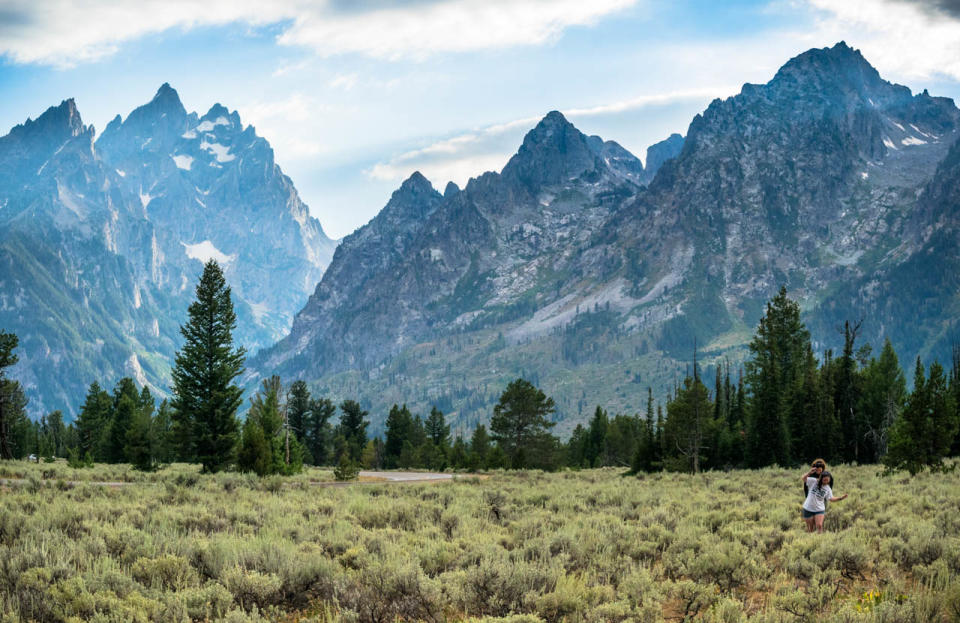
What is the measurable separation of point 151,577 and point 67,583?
119cm

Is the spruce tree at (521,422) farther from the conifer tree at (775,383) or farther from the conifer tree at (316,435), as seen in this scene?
the conifer tree at (316,435)

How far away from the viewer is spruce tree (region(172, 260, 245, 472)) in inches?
1663

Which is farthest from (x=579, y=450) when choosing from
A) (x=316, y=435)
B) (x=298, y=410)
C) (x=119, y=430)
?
(x=119, y=430)

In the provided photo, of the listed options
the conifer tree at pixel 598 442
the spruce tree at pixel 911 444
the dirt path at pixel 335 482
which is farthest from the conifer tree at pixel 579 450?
the spruce tree at pixel 911 444

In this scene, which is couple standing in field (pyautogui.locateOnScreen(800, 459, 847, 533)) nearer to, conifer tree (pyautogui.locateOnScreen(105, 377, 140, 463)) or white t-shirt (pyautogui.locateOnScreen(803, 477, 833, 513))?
white t-shirt (pyautogui.locateOnScreen(803, 477, 833, 513))

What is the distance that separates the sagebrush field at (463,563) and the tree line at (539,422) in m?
19.2

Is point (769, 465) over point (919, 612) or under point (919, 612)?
under

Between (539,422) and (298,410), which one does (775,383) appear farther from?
(298,410)

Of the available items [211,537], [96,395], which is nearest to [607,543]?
[211,537]

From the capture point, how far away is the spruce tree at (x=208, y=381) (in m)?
42.2

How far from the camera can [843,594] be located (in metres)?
10.1

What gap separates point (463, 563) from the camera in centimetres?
1080

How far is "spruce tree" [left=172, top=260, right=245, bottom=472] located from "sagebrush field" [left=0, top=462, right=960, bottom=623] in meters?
25.4

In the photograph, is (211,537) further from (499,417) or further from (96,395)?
(96,395)
